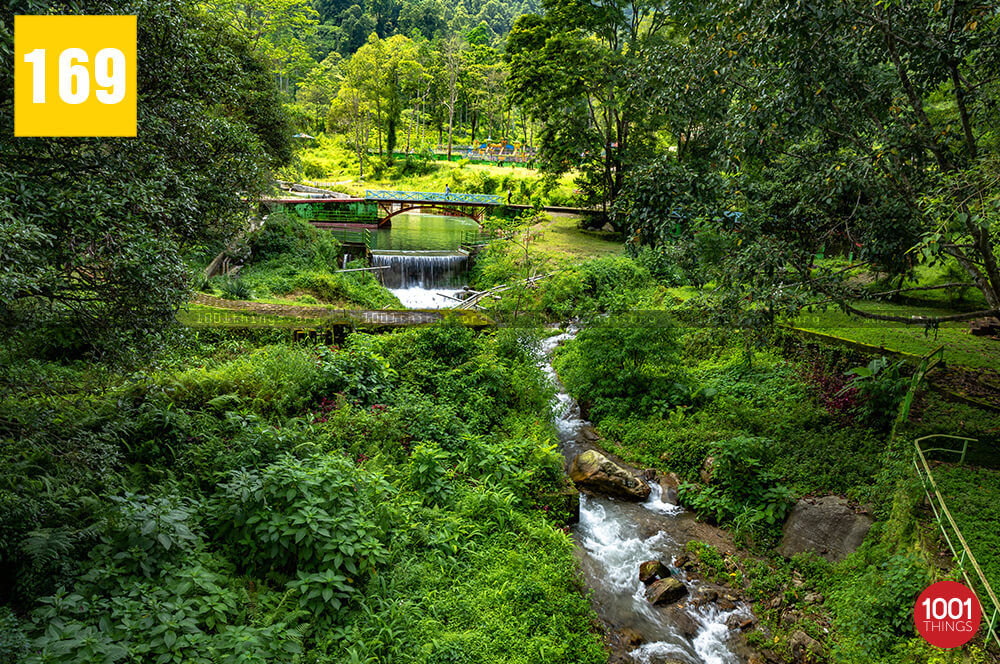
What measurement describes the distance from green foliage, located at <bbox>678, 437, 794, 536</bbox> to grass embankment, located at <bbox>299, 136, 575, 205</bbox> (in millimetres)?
30307

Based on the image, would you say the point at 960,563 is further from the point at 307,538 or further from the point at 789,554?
the point at 307,538

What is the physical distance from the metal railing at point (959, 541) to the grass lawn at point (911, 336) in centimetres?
282

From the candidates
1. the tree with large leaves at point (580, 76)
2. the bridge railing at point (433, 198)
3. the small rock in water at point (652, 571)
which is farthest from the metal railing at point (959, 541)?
the bridge railing at point (433, 198)

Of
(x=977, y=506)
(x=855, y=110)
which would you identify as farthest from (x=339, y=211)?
(x=977, y=506)

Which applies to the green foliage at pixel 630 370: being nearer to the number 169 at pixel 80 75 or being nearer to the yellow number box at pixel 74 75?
the yellow number box at pixel 74 75

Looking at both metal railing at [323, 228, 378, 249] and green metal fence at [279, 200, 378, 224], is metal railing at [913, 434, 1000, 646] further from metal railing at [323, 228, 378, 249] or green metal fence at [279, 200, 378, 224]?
green metal fence at [279, 200, 378, 224]

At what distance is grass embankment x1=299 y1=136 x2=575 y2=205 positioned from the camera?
3976cm

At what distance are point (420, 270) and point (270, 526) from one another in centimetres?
1949

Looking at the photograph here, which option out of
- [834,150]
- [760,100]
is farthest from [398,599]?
[834,150]

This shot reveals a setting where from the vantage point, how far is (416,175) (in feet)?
161

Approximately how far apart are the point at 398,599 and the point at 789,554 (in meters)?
5.39

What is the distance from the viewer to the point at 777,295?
6.34 meters

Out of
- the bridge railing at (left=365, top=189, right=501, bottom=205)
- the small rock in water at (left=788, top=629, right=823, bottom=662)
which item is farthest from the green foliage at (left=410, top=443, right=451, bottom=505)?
the bridge railing at (left=365, top=189, right=501, bottom=205)

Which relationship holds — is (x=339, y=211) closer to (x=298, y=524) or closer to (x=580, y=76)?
(x=580, y=76)
